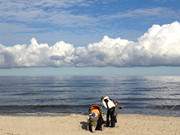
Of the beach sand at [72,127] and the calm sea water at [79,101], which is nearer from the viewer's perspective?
the beach sand at [72,127]

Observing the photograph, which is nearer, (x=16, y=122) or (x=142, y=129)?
(x=142, y=129)

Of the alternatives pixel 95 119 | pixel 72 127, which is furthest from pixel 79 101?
pixel 95 119

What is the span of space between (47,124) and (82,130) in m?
3.23

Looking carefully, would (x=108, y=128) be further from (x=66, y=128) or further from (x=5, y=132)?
(x=5, y=132)

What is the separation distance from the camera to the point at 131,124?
94.3 ft

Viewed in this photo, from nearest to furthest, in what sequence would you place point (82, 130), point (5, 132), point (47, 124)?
point (5, 132), point (82, 130), point (47, 124)

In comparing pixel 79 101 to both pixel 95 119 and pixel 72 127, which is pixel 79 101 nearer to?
pixel 72 127

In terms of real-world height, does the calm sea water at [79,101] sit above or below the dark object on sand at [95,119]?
below

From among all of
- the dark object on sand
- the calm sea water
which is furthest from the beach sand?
the calm sea water

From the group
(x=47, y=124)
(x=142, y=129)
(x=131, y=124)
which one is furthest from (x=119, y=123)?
(x=47, y=124)

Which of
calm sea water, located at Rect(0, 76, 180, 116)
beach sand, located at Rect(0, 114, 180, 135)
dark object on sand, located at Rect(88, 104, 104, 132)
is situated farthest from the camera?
calm sea water, located at Rect(0, 76, 180, 116)

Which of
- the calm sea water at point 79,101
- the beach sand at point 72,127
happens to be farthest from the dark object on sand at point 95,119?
the calm sea water at point 79,101

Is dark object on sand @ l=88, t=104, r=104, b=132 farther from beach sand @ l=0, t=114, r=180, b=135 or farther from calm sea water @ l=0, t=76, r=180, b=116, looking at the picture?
calm sea water @ l=0, t=76, r=180, b=116

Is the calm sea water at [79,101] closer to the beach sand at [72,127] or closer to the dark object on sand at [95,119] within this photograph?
the beach sand at [72,127]
